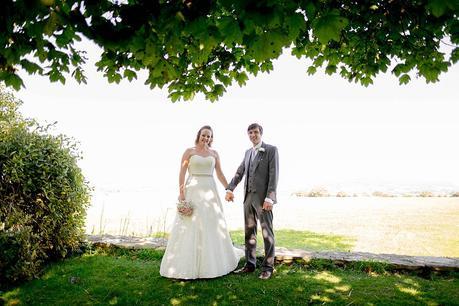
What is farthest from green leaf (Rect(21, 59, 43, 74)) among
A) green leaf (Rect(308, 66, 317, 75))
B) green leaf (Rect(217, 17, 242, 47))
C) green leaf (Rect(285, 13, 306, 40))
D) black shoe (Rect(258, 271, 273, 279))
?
green leaf (Rect(308, 66, 317, 75))

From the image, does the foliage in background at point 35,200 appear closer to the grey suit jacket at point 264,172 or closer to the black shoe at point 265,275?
the grey suit jacket at point 264,172

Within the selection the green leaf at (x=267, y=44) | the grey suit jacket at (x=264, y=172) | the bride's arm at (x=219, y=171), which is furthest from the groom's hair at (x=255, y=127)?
the green leaf at (x=267, y=44)

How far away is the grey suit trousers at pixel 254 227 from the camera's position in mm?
5414

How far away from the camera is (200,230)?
5.49 m

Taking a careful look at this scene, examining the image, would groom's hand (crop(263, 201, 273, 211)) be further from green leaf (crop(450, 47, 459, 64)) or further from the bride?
green leaf (crop(450, 47, 459, 64))

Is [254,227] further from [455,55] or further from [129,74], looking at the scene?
[455,55]

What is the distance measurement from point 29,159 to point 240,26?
492 centimetres

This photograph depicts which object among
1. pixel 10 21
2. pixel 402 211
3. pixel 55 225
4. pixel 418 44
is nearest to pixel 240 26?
pixel 10 21

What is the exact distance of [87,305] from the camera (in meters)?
4.53

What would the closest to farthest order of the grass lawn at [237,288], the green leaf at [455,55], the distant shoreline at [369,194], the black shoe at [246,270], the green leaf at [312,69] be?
the grass lawn at [237,288]
the green leaf at [455,55]
the black shoe at [246,270]
the green leaf at [312,69]
the distant shoreline at [369,194]

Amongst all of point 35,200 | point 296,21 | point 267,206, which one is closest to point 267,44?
point 296,21

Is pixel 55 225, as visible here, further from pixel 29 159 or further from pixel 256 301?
pixel 256 301

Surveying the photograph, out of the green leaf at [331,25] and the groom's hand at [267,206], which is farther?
the groom's hand at [267,206]

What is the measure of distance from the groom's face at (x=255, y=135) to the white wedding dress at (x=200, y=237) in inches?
34.4
